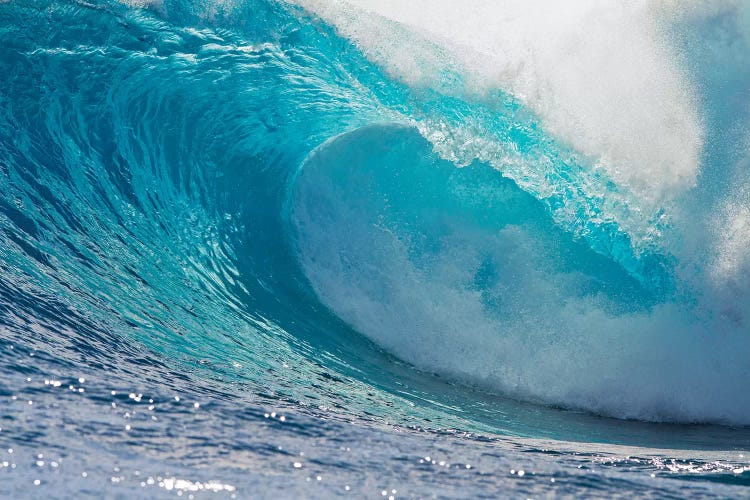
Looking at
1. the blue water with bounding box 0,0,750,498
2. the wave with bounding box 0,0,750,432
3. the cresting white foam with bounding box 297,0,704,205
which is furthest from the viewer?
the cresting white foam with bounding box 297,0,704,205

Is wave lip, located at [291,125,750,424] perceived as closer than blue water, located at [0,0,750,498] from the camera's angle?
No

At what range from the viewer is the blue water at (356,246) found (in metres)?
4.01

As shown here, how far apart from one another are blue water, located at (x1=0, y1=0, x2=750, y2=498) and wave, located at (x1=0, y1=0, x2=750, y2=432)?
20mm

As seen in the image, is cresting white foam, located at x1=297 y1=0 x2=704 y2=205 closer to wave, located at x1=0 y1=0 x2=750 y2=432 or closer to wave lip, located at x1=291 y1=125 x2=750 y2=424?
wave, located at x1=0 y1=0 x2=750 y2=432

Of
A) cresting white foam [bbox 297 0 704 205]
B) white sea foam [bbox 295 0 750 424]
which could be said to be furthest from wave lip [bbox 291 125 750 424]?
cresting white foam [bbox 297 0 704 205]

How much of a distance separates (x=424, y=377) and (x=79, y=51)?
403 cm

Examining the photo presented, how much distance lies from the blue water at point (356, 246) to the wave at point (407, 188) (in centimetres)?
2

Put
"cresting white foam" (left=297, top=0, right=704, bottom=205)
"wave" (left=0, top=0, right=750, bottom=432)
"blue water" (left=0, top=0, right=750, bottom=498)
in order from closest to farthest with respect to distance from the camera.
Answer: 1. "blue water" (left=0, top=0, right=750, bottom=498)
2. "wave" (left=0, top=0, right=750, bottom=432)
3. "cresting white foam" (left=297, top=0, right=704, bottom=205)

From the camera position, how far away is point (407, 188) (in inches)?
243

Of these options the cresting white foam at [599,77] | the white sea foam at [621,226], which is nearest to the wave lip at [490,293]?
the white sea foam at [621,226]

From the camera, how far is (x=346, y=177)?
248 inches

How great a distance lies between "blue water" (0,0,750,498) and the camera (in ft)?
13.1

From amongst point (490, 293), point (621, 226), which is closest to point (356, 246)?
point (490, 293)

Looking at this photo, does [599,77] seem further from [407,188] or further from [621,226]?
[407,188]
